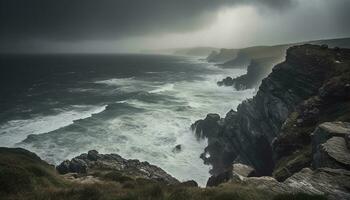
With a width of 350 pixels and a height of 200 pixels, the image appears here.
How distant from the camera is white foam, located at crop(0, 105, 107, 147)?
52469 mm

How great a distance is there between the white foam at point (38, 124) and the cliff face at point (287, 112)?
3436 cm

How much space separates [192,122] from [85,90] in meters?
57.5

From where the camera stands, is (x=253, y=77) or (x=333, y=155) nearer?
(x=333, y=155)

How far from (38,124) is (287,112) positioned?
51857mm

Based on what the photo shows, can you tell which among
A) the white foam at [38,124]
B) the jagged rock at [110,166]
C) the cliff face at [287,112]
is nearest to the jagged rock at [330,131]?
the cliff face at [287,112]

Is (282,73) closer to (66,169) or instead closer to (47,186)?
(66,169)

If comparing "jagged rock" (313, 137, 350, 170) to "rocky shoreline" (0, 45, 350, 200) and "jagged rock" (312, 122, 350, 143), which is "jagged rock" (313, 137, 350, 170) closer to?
"rocky shoreline" (0, 45, 350, 200)

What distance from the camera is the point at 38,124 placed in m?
60.9

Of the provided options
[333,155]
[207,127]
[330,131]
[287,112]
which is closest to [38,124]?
[207,127]

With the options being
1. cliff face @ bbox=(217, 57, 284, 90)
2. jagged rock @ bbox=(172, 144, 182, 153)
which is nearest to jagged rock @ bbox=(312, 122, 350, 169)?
jagged rock @ bbox=(172, 144, 182, 153)

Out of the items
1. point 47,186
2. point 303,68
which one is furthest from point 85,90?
point 47,186

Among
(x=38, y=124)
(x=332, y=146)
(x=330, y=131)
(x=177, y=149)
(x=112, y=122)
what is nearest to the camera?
(x=332, y=146)

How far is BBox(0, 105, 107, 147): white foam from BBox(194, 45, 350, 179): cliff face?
34361 millimetres

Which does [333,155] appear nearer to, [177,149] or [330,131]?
[330,131]
